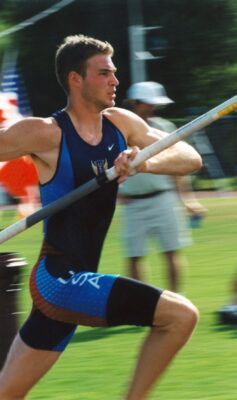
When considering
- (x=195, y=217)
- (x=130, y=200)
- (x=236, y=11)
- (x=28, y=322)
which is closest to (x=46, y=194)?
(x=28, y=322)

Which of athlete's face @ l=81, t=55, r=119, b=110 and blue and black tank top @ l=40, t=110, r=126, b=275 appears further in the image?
athlete's face @ l=81, t=55, r=119, b=110

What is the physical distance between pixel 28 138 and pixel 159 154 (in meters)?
0.64

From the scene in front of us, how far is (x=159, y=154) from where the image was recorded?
18.4ft

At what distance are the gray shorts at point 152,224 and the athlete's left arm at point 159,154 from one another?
11.6ft

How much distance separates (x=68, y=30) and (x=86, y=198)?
2994cm

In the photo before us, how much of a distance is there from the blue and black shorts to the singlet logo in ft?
1.52

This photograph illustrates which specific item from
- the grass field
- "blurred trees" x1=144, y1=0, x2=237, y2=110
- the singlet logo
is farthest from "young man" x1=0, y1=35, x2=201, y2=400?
"blurred trees" x1=144, y1=0, x2=237, y2=110

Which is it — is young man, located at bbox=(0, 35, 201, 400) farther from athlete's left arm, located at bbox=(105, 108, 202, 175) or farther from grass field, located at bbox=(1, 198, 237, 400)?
grass field, located at bbox=(1, 198, 237, 400)

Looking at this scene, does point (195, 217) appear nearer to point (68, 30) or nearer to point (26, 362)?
point (26, 362)

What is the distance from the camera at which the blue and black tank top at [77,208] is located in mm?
5320

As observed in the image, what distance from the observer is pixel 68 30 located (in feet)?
114

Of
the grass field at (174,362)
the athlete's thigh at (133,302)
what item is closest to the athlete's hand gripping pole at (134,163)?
the athlete's thigh at (133,302)

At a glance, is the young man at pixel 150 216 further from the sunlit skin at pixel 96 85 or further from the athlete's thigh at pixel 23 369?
the athlete's thigh at pixel 23 369

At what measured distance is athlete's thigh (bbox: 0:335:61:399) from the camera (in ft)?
17.1
